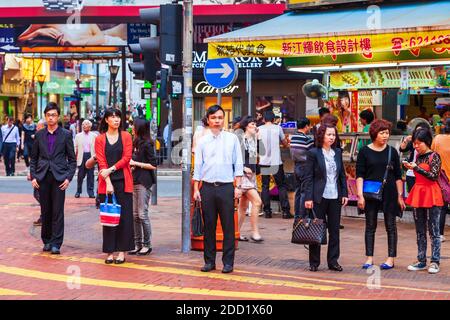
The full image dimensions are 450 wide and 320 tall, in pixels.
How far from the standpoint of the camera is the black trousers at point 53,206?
10.8m

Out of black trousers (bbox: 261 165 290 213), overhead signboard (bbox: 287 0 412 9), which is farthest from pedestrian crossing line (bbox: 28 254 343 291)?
overhead signboard (bbox: 287 0 412 9)

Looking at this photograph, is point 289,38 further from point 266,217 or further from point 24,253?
point 24,253

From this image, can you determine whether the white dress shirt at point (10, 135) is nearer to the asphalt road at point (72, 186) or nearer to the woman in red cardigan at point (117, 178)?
the asphalt road at point (72, 186)

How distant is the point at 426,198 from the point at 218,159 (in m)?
2.40

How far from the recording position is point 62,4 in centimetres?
3241

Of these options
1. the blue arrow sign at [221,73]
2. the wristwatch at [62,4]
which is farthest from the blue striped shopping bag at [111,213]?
the wristwatch at [62,4]

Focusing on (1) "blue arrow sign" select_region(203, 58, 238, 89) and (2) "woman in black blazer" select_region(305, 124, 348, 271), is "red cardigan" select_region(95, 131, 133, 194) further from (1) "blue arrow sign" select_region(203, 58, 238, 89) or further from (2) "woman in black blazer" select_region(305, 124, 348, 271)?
(1) "blue arrow sign" select_region(203, 58, 238, 89)

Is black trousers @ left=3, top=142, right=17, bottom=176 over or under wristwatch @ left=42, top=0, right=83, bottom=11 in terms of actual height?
under

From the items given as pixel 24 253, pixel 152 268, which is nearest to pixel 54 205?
pixel 24 253

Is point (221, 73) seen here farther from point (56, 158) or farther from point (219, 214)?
point (219, 214)

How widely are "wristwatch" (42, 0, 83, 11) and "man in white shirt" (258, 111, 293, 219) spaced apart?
64.0ft

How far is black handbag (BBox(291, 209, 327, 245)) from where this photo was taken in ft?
30.7

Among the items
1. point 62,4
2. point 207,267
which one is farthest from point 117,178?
point 62,4

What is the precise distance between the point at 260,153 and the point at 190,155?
396cm
